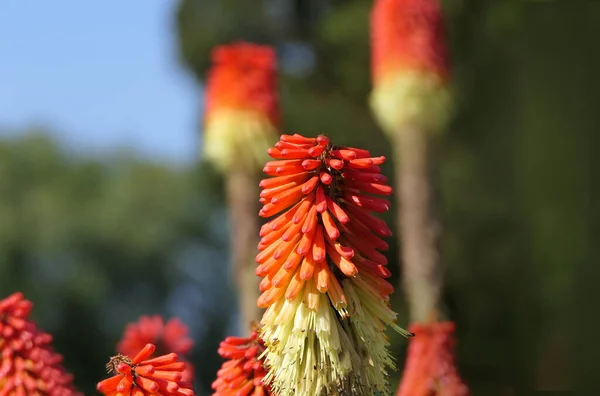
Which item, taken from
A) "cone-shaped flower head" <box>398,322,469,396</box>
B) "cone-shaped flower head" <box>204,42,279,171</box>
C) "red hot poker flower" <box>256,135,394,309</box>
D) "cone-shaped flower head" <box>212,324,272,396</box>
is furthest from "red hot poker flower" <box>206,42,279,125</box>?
"red hot poker flower" <box>256,135,394,309</box>

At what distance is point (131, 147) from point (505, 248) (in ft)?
54.6

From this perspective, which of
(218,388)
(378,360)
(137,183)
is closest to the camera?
(378,360)

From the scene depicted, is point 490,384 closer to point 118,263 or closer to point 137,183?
point 118,263

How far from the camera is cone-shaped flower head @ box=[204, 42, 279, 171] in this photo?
35.3 feet

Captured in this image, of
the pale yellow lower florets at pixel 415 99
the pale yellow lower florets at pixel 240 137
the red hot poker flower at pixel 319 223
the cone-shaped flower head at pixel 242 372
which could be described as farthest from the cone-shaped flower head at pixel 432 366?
the pale yellow lower florets at pixel 415 99

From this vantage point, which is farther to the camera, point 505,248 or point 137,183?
point 137,183

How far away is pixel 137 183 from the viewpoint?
3175 cm

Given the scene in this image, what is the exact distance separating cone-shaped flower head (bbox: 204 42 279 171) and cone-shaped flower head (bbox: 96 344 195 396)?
7631mm

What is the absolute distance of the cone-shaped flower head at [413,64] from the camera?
11.6m

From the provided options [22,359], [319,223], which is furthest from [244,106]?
[319,223]

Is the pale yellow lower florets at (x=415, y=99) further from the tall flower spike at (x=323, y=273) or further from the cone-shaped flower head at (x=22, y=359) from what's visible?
the tall flower spike at (x=323, y=273)

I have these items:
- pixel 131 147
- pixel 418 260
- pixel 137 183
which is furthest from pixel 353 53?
pixel 131 147

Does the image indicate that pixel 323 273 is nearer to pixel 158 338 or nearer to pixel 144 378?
pixel 144 378

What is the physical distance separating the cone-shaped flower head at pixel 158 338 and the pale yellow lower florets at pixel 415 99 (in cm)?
708
